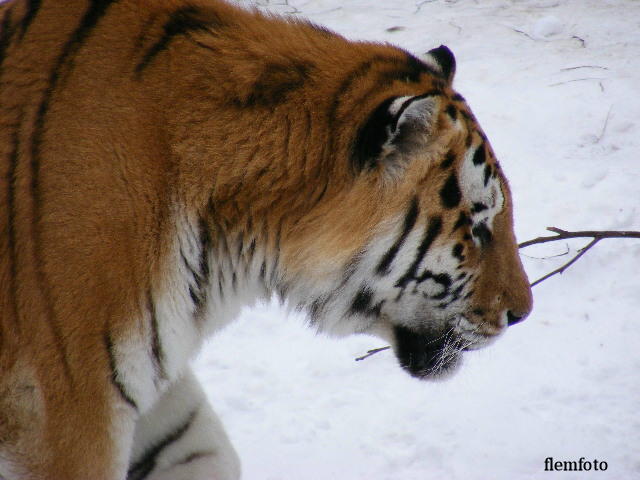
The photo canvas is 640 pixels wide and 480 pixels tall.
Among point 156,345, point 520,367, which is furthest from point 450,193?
point 520,367

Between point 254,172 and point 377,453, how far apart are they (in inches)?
39.9

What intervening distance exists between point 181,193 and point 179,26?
0.96ft

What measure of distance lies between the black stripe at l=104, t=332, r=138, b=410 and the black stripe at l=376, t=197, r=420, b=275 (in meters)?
0.47

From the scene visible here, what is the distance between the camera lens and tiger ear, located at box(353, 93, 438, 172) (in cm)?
138

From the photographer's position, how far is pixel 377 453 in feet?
7.15

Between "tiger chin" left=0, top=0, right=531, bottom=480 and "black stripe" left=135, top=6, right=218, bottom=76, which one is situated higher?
"black stripe" left=135, top=6, right=218, bottom=76

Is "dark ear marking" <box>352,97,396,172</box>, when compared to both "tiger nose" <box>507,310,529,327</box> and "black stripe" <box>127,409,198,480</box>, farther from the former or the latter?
"black stripe" <box>127,409,198,480</box>

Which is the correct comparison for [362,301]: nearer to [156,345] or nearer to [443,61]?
[156,345]

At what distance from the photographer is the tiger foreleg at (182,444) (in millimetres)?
1792

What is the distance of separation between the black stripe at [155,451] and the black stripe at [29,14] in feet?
2.66

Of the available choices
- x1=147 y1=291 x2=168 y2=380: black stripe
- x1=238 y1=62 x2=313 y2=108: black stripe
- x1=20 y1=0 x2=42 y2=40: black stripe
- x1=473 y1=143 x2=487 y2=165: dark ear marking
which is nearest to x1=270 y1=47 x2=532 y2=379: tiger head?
x1=473 y1=143 x2=487 y2=165: dark ear marking

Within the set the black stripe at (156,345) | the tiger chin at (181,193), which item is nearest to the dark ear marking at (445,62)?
the tiger chin at (181,193)

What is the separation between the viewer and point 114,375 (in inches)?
55.4

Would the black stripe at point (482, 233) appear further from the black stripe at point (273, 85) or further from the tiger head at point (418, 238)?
the black stripe at point (273, 85)
